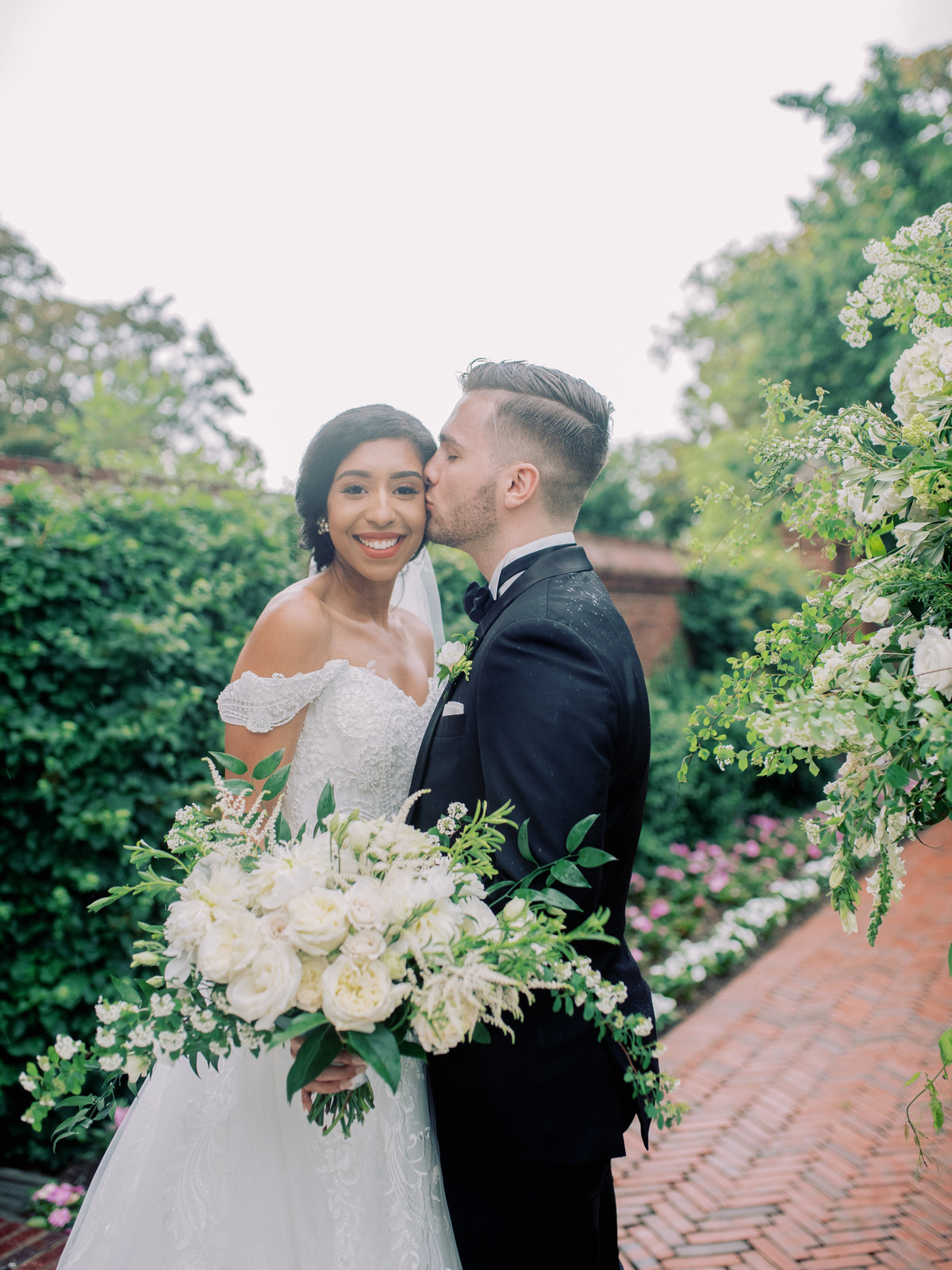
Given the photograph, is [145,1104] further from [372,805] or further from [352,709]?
[352,709]

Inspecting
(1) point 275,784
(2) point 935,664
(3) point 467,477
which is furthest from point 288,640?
(2) point 935,664

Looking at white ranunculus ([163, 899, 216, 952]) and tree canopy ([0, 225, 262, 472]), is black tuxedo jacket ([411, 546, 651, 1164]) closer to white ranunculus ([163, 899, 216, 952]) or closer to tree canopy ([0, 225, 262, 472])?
white ranunculus ([163, 899, 216, 952])

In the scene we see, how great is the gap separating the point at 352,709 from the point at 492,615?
1.89 ft

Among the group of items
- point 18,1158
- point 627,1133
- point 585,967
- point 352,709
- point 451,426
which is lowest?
point 627,1133

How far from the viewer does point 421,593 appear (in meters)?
3.43

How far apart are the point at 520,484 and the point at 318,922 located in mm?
1368

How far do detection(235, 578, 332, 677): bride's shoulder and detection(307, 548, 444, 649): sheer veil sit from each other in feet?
2.39

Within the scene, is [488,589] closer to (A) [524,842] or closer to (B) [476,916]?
(A) [524,842]

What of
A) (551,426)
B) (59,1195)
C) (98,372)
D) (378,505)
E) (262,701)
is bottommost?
(59,1195)

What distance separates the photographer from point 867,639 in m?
1.59

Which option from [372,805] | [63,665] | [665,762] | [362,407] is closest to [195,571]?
[63,665]

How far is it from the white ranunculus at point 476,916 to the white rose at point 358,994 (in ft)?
0.54

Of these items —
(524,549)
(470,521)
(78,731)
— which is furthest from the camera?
(78,731)

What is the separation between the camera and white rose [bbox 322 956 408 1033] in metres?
1.38
